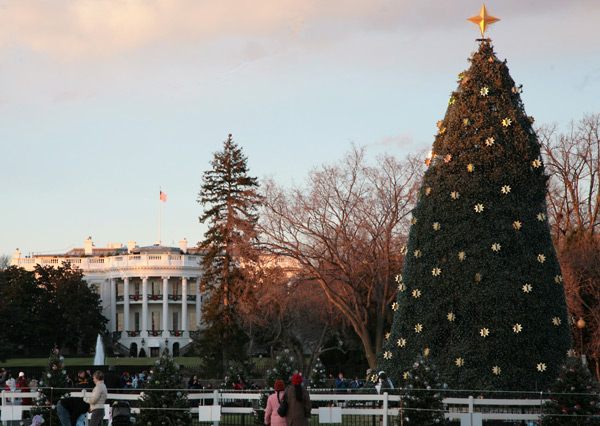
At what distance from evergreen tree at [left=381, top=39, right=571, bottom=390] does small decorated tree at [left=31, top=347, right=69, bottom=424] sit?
28.1 ft

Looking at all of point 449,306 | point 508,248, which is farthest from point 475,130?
point 449,306

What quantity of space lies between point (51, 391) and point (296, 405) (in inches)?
380

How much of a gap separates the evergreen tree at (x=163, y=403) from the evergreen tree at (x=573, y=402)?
765 centimetres

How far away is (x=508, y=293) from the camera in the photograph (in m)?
22.5

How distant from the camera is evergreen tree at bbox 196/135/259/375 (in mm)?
53438

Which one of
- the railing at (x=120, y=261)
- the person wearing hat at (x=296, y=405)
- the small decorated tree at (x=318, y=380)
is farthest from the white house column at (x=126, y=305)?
the person wearing hat at (x=296, y=405)

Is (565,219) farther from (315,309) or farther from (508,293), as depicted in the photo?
(508,293)

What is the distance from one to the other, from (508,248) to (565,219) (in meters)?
27.6

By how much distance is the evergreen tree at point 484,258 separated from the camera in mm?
22328

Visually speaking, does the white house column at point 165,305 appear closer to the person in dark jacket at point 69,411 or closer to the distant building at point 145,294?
the distant building at point 145,294

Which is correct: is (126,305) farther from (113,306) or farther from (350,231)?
(350,231)

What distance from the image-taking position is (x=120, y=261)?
10131 cm

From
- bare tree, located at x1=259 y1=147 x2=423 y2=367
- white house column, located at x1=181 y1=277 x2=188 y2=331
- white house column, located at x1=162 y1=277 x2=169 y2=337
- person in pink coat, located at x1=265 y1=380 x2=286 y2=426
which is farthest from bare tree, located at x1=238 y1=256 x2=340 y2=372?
white house column, located at x1=181 y1=277 x2=188 y2=331

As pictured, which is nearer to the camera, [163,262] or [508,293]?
[508,293]
